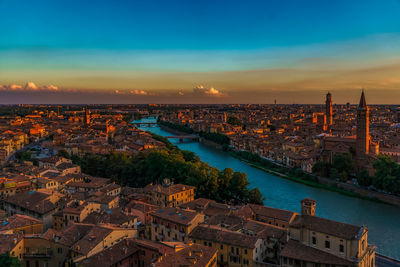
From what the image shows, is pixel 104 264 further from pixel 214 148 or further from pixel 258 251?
pixel 214 148

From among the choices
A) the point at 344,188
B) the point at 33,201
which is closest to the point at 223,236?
the point at 33,201

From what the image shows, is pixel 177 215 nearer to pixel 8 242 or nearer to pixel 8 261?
pixel 8 242

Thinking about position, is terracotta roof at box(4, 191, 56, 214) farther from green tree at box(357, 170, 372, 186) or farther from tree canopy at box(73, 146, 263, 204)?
green tree at box(357, 170, 372, 186)

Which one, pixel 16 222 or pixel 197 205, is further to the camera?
pixel 197 205

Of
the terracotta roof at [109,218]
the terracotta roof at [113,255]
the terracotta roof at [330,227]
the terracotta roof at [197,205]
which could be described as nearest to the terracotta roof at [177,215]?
the terracotta roof at [109,218]

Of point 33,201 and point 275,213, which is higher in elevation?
point 33,201

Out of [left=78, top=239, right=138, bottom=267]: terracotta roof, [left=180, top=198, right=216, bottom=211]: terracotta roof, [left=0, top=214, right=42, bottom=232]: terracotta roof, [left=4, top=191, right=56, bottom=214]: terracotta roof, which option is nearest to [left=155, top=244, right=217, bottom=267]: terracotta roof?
[left=78, top=239, right=138, bottom=267]: terracotta roof

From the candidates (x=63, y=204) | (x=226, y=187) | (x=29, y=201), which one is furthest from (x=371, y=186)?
(x=29, y=201)

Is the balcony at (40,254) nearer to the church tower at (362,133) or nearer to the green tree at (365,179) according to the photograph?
the green tree at (365,179)
